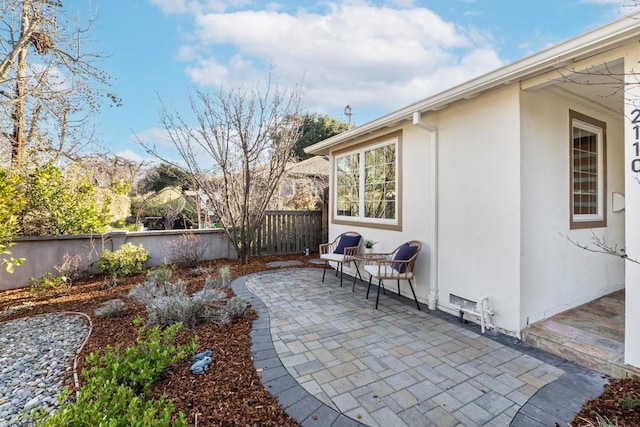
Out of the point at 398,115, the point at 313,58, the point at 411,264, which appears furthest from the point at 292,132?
the point at 411,264

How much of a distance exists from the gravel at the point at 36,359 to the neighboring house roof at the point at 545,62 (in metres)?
4.54

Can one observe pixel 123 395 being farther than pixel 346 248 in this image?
No

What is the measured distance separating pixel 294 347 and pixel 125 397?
1456 millimetres

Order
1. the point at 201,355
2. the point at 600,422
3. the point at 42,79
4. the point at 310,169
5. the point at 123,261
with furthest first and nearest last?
the point at 310,169 → the point at 123,261 → the point at 42,79 → the point at 201,355 → the point at 600,422

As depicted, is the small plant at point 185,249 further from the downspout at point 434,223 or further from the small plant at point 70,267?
the downspout at point 434,223

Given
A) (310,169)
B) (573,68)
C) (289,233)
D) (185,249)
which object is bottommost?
(185,249)

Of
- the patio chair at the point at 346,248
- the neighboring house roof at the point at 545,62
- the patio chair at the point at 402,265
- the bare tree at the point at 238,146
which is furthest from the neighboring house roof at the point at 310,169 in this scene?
the neighboring house roof at the point at 545,62

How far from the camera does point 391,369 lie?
8.07ft

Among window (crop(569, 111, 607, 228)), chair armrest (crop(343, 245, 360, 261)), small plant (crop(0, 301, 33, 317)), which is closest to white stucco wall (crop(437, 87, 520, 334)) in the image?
window (crop(569, 111, 607, 228))

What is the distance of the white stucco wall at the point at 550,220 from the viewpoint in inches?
121

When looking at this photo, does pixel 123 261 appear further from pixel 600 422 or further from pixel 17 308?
pixel 600 422

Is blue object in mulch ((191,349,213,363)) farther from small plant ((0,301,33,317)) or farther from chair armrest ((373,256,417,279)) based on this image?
small plant ((0,301,33,317))

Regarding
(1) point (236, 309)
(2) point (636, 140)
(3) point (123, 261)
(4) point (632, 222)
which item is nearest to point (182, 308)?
(1) point (236, 309)

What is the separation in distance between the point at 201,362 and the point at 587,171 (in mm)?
4965
